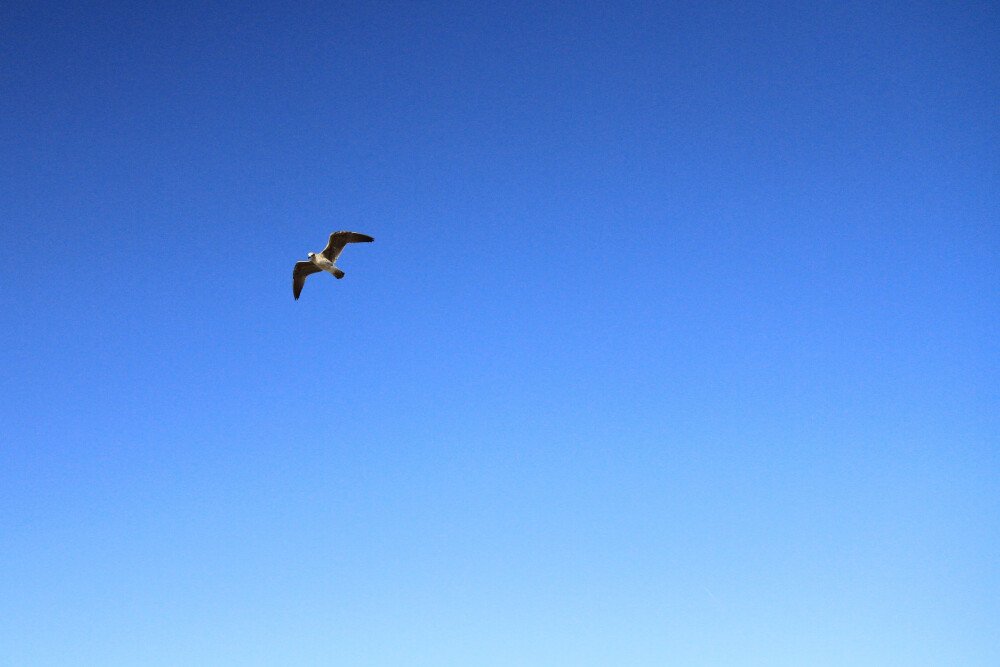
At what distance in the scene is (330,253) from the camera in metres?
22.2

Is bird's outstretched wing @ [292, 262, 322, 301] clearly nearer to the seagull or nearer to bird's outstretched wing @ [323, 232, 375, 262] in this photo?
the seagull

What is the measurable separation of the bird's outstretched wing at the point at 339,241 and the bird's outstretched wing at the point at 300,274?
0.69m

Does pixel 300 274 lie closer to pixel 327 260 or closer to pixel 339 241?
pixel 327 260

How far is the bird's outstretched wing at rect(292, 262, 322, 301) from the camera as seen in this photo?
894 inches

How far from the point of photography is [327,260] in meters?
22.2

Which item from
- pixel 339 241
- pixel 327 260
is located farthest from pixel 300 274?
pixel 339 241

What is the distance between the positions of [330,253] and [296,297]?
151cm

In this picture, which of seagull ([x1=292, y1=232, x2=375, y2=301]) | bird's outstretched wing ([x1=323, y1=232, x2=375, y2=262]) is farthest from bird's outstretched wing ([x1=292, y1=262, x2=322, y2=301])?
bird's outstretched wing ([x1=323, y1=232, x2=375, y2=262])

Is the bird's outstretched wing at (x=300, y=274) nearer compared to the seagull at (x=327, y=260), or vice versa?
the seagull at (x=327, y=260)

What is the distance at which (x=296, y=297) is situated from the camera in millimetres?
22828

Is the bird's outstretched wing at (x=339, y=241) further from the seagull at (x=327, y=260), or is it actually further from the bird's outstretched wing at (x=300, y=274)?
the bird's outstretched wing at (x=300, y=274)

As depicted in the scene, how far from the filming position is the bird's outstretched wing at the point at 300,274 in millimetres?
22719

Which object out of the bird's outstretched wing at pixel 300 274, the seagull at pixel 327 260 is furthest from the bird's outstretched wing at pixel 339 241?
the bird's outstretched wing at pixel 300 274

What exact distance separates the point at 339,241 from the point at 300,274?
65.2 inches
